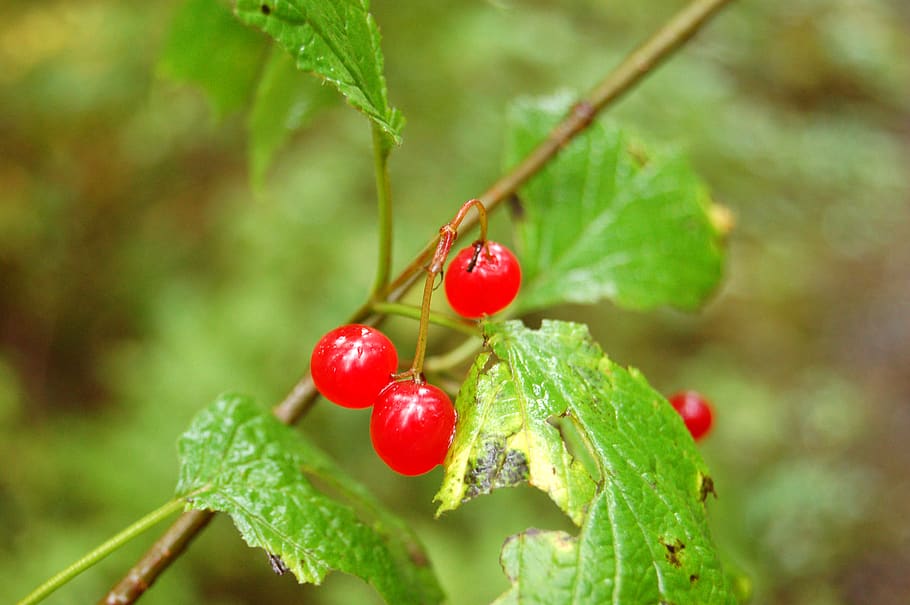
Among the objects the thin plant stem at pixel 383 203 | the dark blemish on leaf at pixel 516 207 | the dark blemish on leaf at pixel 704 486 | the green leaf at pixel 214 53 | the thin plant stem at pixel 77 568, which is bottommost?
the thin plant stem at pixel 77 568

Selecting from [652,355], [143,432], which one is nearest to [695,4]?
[143,432]

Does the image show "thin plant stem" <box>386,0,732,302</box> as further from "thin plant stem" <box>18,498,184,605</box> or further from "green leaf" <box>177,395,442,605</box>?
"thin plant stem" <box>18,498,184,605</box>

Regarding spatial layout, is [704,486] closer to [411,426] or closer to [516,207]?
[411,426]

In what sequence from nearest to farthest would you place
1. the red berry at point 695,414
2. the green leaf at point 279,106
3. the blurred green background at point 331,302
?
the red berry at point 695,414 < the green leaf at point 279,106 < the blurred green background at point 331,302

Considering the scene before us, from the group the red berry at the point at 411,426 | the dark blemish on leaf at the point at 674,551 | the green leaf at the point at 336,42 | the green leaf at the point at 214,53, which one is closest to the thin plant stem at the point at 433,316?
the red berry at the point at 411,426

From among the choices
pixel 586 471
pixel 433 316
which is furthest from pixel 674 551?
pixel 433 316

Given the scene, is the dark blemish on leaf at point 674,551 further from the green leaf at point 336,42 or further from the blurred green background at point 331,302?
the blurred green background at point 331,302
